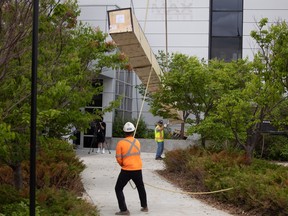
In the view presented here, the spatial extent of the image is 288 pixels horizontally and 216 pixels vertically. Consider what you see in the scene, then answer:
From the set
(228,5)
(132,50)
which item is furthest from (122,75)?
(132,50)

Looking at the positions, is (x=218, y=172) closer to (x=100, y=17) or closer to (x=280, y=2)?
(x=100, y=17)

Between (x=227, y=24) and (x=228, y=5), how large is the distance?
1172mm

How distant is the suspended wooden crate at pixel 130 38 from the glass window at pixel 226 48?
1526cm

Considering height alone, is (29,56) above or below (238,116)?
above

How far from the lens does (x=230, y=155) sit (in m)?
12.9

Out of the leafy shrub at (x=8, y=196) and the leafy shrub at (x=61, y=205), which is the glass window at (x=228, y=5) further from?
the leafy shrub at (x=8, y=196)

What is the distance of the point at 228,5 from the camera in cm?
3023

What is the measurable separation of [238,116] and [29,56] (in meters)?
6.75

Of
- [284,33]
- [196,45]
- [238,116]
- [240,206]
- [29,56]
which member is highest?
[196,45]

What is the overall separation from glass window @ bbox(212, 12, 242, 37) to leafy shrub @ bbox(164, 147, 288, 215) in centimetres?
1681

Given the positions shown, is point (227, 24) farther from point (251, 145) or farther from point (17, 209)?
point (17, 209)

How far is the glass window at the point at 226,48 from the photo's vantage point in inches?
1171

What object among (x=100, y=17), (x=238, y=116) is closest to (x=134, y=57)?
(x=238, y=116)

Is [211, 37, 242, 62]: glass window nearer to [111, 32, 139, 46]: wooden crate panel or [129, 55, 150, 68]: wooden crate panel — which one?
[129, 55, 150, 68]: wooden crate panel
